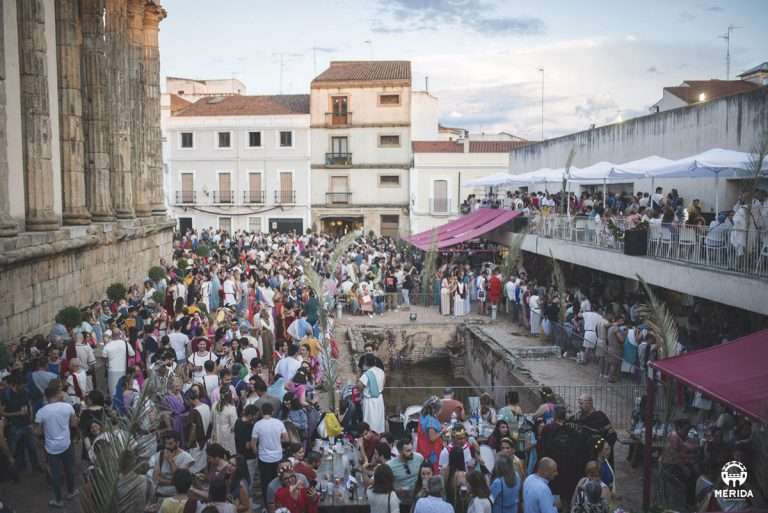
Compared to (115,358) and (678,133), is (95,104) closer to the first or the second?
(115,358)

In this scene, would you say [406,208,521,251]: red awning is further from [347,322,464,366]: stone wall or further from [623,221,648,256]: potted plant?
[623,221,648,256]: potted plant

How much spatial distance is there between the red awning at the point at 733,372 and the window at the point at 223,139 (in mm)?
38162

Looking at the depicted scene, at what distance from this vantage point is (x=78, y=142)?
18.0 metres

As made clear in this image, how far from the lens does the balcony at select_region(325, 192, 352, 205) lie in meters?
44.1

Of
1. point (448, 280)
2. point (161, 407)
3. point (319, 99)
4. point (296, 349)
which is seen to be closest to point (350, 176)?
point (319, 99)

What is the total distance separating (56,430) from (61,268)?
899 cm

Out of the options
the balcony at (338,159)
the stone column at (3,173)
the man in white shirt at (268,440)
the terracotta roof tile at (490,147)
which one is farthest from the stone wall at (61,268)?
the terracotta roof tile at (490,147)

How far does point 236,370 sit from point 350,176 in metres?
34.6

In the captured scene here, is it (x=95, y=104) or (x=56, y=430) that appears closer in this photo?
(x=56, y=430)

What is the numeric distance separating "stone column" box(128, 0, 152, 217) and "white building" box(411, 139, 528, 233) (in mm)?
20144

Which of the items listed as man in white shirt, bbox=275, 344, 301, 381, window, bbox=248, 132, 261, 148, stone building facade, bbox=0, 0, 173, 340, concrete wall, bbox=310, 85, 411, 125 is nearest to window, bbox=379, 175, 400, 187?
concrete wall, bbox=310, 85, 411, 125

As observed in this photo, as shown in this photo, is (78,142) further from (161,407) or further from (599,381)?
(599,381)

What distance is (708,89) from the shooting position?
35.2 meters

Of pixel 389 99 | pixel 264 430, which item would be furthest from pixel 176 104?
pixel 264 430
